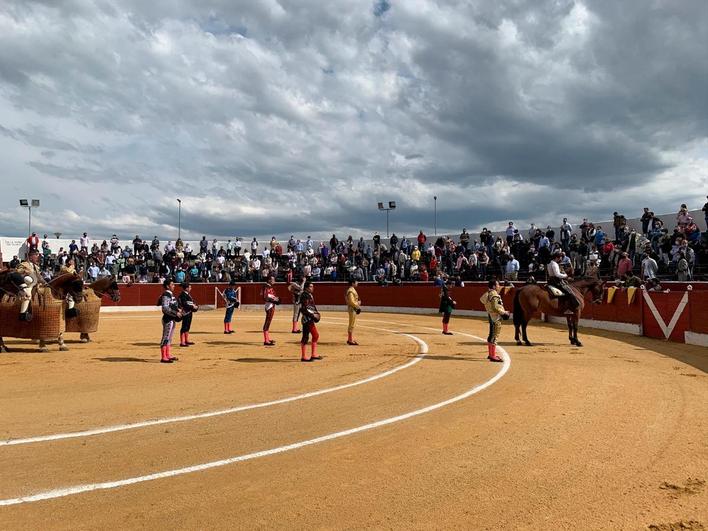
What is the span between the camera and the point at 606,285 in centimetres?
2056

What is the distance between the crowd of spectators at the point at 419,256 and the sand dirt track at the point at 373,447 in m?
10.9

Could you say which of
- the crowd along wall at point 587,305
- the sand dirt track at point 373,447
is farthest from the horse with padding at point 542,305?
the sand dirt track at point 373,447

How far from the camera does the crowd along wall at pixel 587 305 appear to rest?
15078 mm

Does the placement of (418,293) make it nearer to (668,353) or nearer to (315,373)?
(668,353)

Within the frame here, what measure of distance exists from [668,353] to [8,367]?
1557cm

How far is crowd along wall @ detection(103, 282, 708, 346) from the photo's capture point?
594 inches

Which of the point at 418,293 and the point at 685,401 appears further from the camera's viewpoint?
the point at 418,293

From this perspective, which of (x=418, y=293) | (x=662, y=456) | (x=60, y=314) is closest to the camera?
(x=662, y=456)

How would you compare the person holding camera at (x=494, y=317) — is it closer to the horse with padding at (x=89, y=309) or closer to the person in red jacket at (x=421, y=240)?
the horse with padding at (x=89, y=309)

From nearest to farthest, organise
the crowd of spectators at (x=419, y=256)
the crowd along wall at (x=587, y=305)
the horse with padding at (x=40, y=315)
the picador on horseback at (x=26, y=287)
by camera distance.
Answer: the picador on horseback at (x=26, y=287) < the horse with padding at (x=40, y=315) < the crowd along wall at (x=587, y=305) < the crowd of spectators at (x=419, y=256)

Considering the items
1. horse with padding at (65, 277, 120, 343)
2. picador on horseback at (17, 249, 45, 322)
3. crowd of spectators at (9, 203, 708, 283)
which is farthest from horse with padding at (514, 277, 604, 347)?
picador on horseback at (17, 249, 45, 322)

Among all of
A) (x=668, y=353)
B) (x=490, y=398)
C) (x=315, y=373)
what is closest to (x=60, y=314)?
(x=315, y=373)

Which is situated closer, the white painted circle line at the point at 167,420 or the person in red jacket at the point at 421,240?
the white painted circle line at the point at 167,420

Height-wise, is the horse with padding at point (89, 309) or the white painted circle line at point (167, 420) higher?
the horse with padding at point (89, 309)
